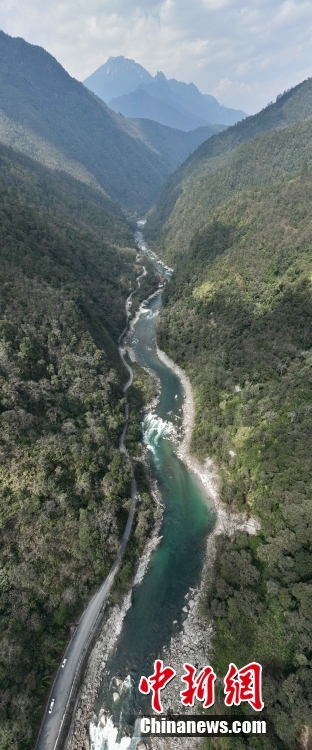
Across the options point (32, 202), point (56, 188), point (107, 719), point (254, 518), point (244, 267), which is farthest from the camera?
point (56, 188)

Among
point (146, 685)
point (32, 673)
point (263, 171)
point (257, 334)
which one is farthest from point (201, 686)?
point (263, 171)

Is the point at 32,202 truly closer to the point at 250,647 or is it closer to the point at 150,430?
the point at 150,430

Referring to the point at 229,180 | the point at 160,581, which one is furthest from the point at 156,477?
the point at 229,180

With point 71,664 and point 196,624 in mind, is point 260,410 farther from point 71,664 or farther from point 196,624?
point 71,664

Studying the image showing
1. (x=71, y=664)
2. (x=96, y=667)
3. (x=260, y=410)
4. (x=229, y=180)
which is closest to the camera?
(x=71, y=664)

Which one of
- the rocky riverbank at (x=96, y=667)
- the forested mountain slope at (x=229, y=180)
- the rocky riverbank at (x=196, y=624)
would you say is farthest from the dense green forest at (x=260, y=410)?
the forested mountain slope at (x=229, y=180)

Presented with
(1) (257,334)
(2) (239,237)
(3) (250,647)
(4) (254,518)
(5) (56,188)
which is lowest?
(3) (250,647)

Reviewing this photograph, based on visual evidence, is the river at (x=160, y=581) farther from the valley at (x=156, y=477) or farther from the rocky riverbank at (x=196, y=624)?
the rocky riverbank at (x=196, y=624)
